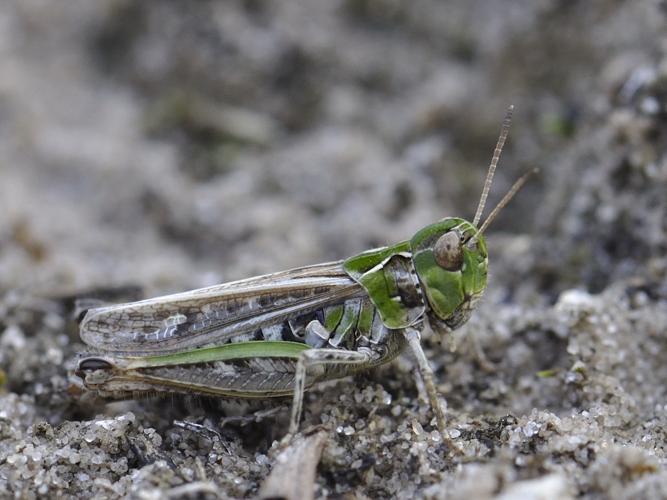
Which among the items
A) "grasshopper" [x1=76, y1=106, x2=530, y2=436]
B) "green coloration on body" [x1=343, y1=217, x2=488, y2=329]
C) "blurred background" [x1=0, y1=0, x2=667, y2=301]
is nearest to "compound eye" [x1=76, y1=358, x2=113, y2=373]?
"grasshopper" [x1=76, y1=106, x2=530, y2=436]

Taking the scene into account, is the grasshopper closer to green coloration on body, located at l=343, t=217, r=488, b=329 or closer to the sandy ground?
green coloration on body, located at l=343, t=217, r=488, b=329

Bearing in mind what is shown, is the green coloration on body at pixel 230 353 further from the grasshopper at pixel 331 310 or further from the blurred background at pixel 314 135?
the blurred background at pixel 314 135

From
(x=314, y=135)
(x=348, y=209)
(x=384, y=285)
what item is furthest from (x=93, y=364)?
(x=314, y=135)

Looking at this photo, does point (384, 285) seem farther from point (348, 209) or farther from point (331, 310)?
point (348, 209)

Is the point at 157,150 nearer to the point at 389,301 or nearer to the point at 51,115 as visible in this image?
the point at 51,115

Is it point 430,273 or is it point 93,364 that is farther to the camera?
point 430,273

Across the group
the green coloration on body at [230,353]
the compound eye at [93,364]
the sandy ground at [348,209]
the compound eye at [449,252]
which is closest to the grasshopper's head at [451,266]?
the compound eye at [449,252]

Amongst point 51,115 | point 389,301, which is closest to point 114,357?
point 389,301
